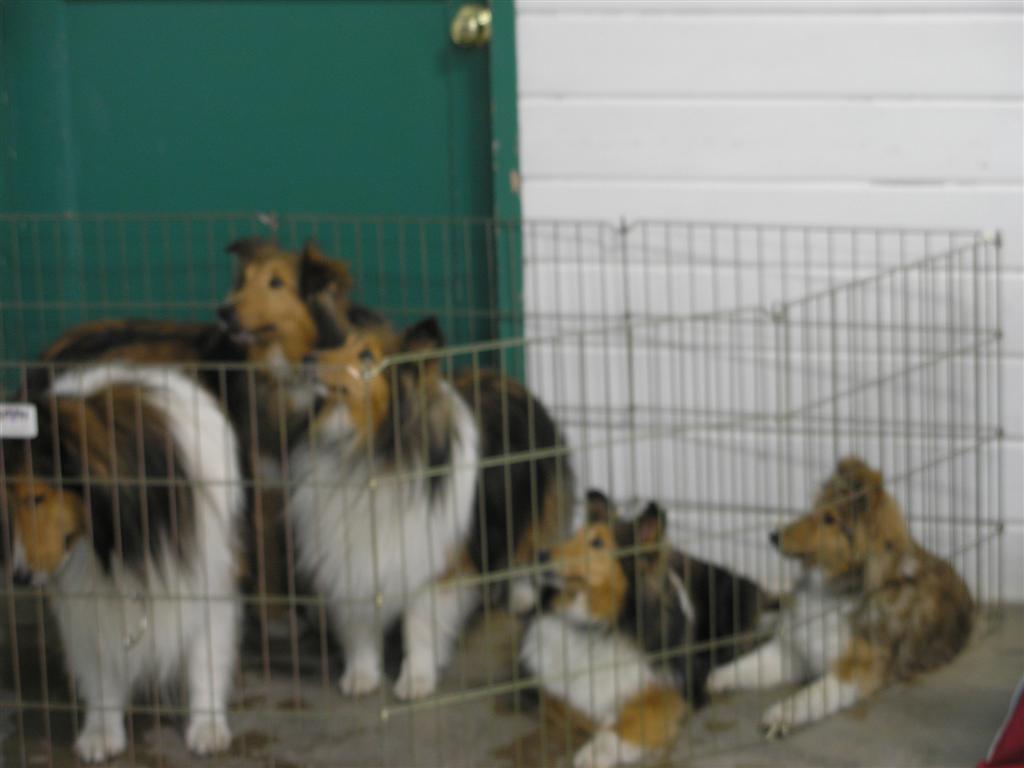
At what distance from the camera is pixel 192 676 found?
3.14m

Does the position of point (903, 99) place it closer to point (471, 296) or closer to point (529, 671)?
point (471, 296)

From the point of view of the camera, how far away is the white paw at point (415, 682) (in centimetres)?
331

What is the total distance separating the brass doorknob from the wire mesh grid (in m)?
0.41

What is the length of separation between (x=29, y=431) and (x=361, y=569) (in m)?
0.75

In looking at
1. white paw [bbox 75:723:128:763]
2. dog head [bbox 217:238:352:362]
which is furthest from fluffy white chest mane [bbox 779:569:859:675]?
white paw [bbox 75:723:128:763]

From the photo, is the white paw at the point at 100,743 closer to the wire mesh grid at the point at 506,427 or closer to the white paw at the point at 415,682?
the wire mesh grid at the point at 506,427

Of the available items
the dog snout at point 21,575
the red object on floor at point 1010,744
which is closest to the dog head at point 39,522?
the dog snout at point 21,575

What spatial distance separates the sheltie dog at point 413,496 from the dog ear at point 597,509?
16cm

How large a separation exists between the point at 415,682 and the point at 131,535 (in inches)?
28.0

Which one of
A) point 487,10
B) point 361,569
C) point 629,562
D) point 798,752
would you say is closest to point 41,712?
point 361,569

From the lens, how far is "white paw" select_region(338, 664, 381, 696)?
3.32 metres

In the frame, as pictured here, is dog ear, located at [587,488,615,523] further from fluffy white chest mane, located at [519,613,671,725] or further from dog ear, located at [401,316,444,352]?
dog ear, located at [401,316,444,352]

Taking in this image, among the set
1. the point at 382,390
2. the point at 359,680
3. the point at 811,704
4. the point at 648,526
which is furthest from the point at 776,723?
the point at 382,390

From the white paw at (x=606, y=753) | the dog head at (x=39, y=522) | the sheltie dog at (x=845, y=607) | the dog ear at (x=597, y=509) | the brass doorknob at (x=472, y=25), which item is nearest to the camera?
the dog head at (x=39, y=522)
